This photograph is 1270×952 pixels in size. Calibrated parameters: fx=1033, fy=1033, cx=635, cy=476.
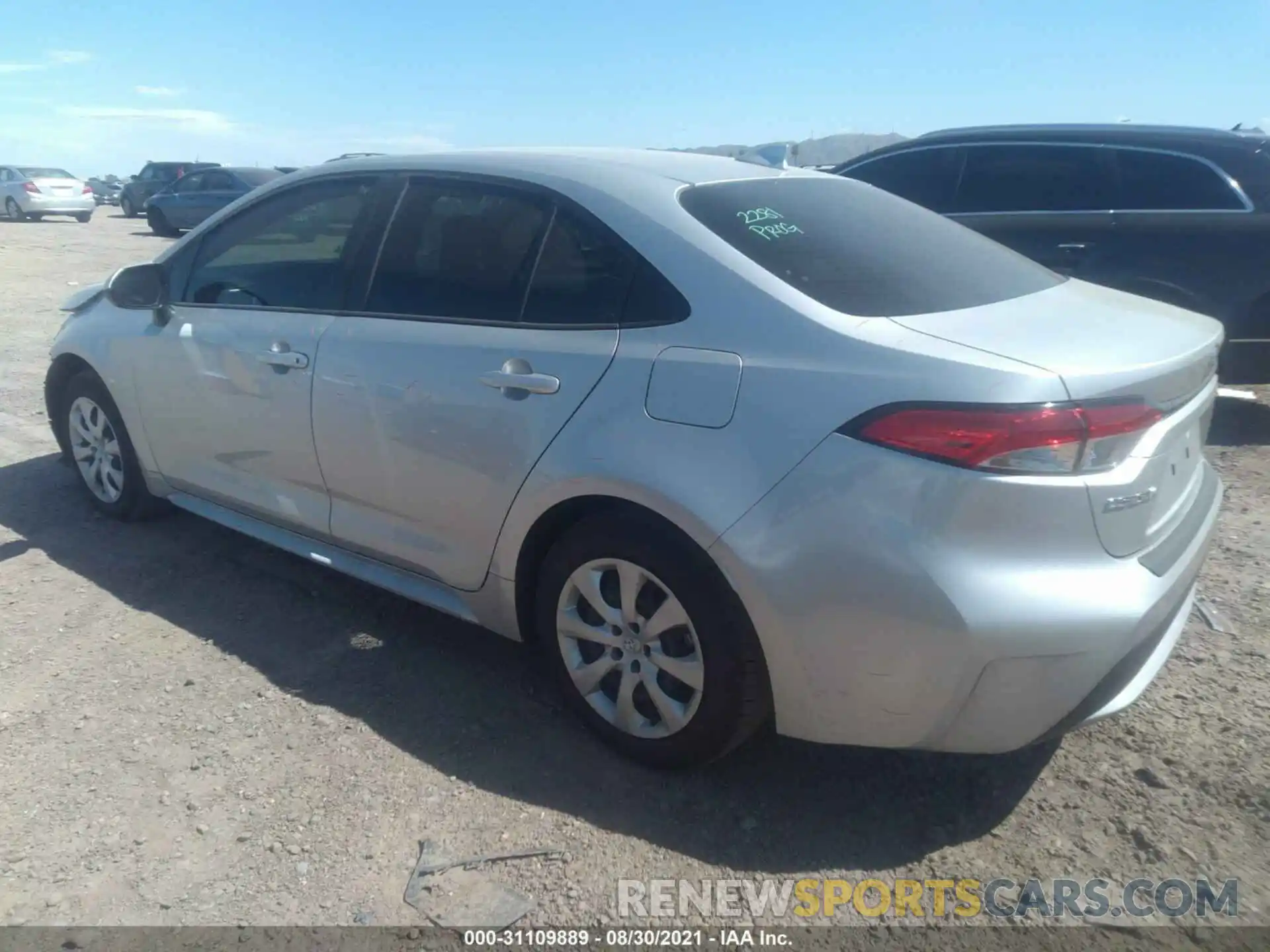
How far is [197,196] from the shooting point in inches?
881

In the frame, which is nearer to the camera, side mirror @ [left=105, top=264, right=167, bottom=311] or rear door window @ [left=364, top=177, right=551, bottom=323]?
rear door window @ [left=364, top=177, right=551, bottom=323]

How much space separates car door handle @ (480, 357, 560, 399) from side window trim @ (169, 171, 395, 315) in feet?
2.62

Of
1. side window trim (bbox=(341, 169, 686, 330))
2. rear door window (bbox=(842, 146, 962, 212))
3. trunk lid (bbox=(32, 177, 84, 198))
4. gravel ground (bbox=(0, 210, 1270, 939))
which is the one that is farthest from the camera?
trunk lid (bbox=(32, 177, 84, 198))

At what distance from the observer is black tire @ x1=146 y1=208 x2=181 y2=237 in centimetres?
2311

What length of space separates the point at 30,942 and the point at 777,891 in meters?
1.75

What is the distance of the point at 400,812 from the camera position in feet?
9.24

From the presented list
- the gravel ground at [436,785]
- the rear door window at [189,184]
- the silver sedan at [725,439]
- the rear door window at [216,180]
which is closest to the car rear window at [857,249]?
the silver sedan at [725,439]

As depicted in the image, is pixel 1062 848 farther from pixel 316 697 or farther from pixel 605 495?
pixel 316 697

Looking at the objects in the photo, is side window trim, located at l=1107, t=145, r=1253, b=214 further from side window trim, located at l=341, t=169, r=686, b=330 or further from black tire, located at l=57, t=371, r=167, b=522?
black tire, located at l=57, t=371, r=167, b=522

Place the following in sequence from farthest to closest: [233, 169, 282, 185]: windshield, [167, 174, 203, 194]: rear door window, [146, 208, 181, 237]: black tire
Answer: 1. [146, 208, 181, 237]: black tire
2. [167, 174, 203, 194]: rear door window
3. [233, 169, 282, 185]: windshield

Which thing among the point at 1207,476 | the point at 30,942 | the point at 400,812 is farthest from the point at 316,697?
the point at 1207,476

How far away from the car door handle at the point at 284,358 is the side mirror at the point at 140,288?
2.91 feet

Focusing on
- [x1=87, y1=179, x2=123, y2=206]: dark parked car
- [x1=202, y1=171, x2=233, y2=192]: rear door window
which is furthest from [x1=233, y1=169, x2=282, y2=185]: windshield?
[x1=87, y1=179, x2=123, y2=206]: dark parked car

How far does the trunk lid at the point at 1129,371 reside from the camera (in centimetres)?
239
